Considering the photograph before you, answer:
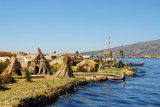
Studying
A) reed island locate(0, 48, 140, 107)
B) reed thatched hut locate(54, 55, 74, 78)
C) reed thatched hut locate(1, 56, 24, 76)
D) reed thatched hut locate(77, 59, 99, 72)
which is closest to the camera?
reed island locate(0, 48, 140, 107)

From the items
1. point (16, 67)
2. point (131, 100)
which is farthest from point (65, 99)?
point (16, 67)

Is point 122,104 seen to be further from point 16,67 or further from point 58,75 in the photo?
point 16,67

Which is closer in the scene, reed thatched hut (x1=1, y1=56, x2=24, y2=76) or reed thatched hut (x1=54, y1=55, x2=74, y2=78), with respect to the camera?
reed thatched hut (x1=54, y1=55, x2=74, y2=78)

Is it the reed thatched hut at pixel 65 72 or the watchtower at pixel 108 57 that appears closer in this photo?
the reed thatched hut at pixel 65 72

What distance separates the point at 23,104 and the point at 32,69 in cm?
1419

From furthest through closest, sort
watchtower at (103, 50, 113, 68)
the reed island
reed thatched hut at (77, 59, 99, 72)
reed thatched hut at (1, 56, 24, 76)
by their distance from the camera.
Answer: watchtower at (103, 50, 113, 68) → reed thatched hut at (77, 59, 99, 72) → reed thatched hut at (1, 56, 24, 76) → the reed island

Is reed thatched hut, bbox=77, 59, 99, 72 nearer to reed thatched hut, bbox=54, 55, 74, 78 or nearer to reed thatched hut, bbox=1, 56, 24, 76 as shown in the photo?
reed thatched hut, bbox=54, 55, 74, 78

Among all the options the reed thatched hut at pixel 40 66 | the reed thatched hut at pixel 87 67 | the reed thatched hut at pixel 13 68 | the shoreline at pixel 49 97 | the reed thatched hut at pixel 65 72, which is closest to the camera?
the shoreline at pixel 49 97

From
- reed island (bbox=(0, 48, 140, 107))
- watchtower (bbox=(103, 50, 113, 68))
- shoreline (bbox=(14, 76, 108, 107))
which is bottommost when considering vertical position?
shoreline (bbox=(14, 76, 108, 107))

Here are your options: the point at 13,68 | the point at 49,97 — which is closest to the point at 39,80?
the point at 13,68

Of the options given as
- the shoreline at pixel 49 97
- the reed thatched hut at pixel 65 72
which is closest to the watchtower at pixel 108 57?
the reed thatched hut at pixel 65 72

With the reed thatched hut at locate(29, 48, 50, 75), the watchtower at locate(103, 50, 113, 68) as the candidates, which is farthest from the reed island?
the watchtower at locate(103, 50, 113, 68)

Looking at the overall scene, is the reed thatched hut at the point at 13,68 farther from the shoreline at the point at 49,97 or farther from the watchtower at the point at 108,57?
the watchtower at the point at 108,57

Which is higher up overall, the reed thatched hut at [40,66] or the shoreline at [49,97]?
the reed thatched hut at [40,66]
